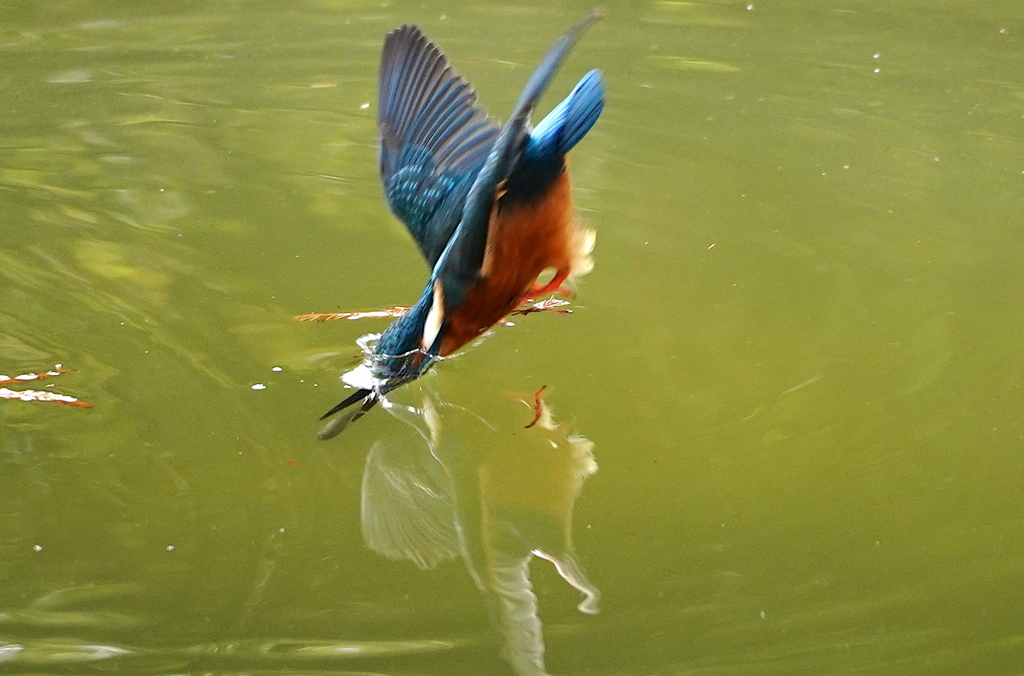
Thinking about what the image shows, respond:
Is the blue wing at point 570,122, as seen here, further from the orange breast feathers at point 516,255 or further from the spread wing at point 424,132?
the spread wing at point 424,132

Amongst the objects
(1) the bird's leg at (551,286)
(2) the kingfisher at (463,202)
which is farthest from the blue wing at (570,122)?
(1) the bird's leg at (551,286)

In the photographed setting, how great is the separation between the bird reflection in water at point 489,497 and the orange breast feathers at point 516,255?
18 centimetres

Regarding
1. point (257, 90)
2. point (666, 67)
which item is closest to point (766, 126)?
point (666, 67)

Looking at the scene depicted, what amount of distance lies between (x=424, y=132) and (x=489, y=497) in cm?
86

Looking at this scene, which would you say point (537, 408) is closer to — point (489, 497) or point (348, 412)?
point (489, 497)

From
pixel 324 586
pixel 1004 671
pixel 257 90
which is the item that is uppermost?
pixel 257 90

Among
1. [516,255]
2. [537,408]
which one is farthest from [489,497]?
[516,255]

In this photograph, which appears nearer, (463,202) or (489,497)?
(489,497)

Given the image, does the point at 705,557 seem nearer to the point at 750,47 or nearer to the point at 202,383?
the point at 202,383

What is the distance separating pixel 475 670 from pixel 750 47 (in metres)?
2.86

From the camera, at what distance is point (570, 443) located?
2299 mm

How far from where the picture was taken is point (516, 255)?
2262 millimetres

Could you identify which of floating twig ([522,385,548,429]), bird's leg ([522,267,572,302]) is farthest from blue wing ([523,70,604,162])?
floating twig ([522,385,548,429])

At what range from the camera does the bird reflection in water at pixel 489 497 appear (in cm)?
198
